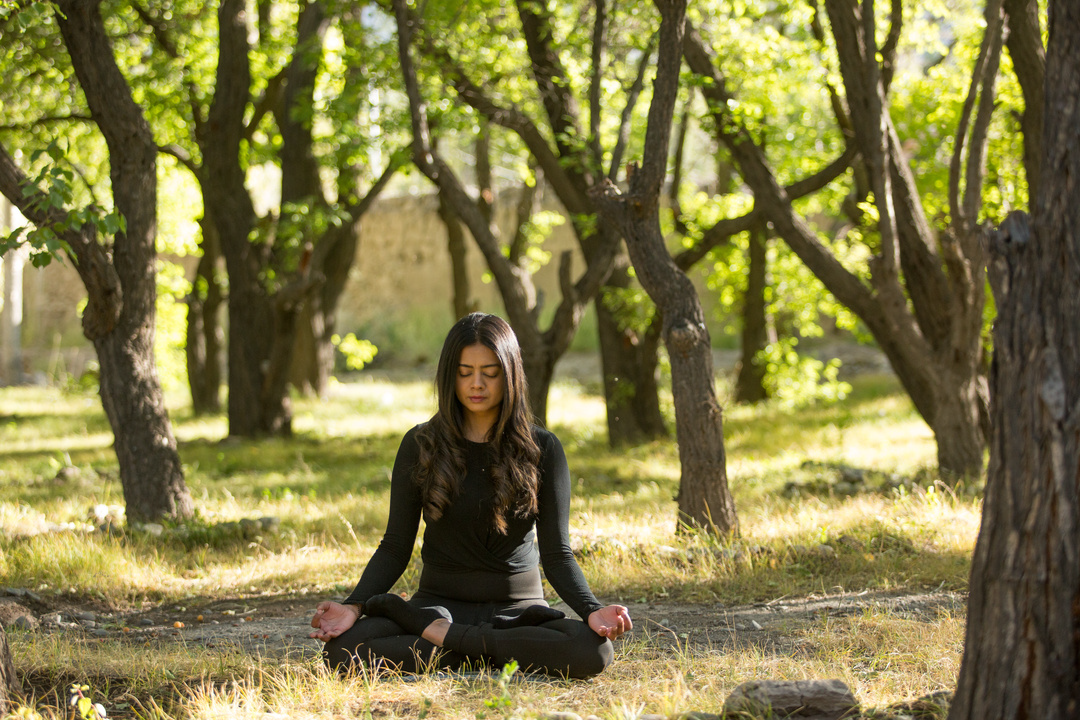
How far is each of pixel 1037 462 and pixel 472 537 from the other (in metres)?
2.10

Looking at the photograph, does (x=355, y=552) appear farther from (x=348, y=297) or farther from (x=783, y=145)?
(x=348, y=297)

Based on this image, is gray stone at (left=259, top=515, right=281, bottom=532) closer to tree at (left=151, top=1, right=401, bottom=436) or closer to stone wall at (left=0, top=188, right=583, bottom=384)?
tree at (left=151, top=1, right=401, bottom=436)

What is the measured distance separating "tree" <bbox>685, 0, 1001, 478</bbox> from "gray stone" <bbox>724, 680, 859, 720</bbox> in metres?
4.59

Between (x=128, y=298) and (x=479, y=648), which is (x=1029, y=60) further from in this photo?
(x=128, y=298)

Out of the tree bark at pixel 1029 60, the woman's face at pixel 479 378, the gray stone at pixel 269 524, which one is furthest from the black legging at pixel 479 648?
the tree bark at pixel 1029 60

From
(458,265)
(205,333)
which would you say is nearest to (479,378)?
(458,265)

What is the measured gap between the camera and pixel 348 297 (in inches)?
975

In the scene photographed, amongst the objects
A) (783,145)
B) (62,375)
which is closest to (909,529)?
(783,145)

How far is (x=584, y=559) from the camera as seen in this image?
18.7 feet

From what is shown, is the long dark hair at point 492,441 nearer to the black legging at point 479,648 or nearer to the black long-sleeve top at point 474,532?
the black long-sleeve top at point 474,532

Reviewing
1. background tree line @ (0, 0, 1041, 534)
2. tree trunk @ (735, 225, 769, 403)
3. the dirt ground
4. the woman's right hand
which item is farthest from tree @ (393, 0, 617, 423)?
the woman's right hand

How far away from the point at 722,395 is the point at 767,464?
5.15 metres

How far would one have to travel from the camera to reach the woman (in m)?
3.64

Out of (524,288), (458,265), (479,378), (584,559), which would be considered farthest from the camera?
(458,265)
